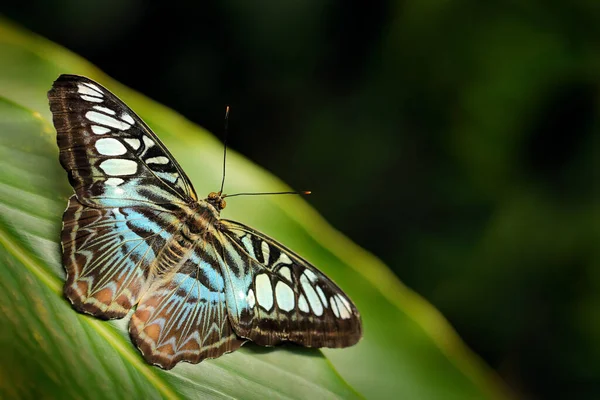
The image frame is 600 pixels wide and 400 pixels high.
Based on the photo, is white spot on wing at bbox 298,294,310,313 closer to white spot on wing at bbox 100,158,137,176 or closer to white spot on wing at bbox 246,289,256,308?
white spot on wing at bbox 246,289,256,308

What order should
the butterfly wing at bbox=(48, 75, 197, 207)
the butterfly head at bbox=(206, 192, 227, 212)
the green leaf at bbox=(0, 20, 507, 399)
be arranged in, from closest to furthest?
1. the green leaf at bbox=(0, 20, 507, 399)
2. the butterfly wing at bbox=(48, 75, 197, 207)
3. the butterfly head at bbox=(206, 192, 227, 212)

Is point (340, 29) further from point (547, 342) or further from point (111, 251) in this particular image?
point (111, 251)

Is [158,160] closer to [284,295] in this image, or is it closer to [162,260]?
[162,260]

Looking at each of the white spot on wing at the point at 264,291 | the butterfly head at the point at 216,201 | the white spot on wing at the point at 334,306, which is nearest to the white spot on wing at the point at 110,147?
the butterfly head at the point at 216,201

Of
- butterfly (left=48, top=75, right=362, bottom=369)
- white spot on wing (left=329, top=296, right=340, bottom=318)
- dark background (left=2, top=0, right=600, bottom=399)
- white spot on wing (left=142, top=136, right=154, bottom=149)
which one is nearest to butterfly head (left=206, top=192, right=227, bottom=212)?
butterfly (left=48, top=75, right=362, bottom=369)

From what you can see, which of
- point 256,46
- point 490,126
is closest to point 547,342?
point 490,126
